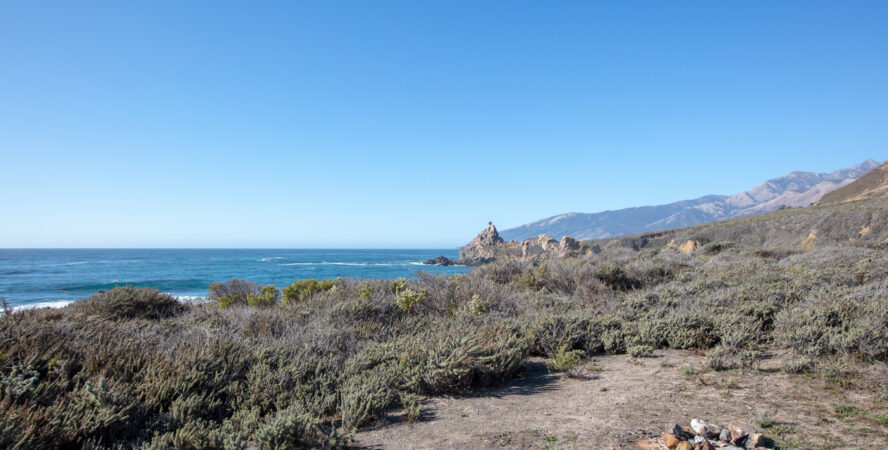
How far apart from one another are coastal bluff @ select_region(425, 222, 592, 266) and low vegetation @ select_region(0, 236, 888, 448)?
34.5m

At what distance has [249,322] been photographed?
6.18 metres

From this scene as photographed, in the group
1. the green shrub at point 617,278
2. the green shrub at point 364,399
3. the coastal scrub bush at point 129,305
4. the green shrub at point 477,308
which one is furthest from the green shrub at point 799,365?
the coastal scrub bush at point 129,305

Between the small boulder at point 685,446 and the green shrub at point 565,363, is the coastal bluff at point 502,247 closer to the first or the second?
the green shrub at point 565,363

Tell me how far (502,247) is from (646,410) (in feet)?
202

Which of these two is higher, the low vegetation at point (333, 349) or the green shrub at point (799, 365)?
the low vegetation at point (333, 349)

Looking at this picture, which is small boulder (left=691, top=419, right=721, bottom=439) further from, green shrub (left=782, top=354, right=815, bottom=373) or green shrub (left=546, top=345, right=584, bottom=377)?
green shrub (left=782, top=354, right=815, bottom=373)

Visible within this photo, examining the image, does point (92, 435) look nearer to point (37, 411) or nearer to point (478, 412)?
point (37, 411)

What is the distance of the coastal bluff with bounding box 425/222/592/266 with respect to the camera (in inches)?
1689

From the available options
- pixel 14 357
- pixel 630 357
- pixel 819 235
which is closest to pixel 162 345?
pixel 14 357

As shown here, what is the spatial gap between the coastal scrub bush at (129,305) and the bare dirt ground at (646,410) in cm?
732

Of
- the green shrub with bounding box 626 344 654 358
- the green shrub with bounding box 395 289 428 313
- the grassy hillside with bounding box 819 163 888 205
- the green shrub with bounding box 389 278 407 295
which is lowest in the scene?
the green shrub with bounding box 626 344 654 358

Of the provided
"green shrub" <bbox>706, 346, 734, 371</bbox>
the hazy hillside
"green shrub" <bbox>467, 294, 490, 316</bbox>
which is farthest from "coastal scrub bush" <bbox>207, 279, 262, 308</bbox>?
the hazy hillside

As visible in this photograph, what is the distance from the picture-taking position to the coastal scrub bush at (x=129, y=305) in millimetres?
7747

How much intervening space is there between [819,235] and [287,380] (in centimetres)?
3425
